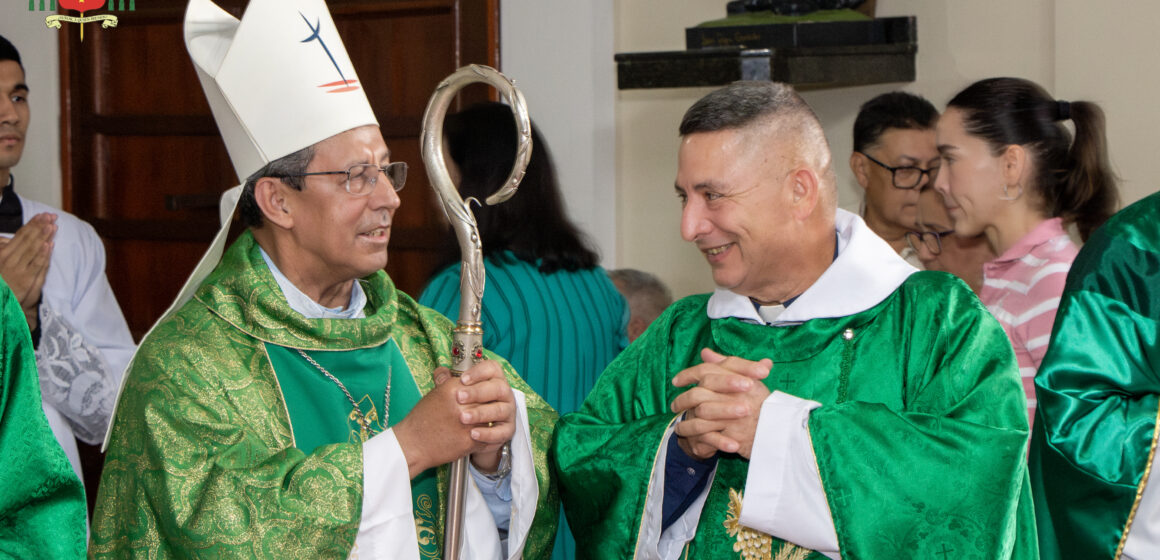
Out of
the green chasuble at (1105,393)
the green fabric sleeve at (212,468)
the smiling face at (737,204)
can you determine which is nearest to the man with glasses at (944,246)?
the green chasuble at (1105,393)

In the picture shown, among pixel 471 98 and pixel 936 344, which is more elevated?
pixel 471 98

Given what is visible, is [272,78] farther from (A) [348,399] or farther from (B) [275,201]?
(A) [348,399]

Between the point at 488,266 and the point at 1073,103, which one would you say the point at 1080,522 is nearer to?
the point at 1073,103

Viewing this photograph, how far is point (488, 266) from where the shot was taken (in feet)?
10.6

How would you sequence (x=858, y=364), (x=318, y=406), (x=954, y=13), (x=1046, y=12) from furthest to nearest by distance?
(x=954, y=13), (x=1046, y=12), (x=318, y=406), (x=858, y=364)

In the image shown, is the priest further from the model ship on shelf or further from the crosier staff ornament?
the model ship on shelf

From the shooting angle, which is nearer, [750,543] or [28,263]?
[750,543]

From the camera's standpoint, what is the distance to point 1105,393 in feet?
7.54

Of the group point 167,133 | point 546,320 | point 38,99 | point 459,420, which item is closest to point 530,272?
point 546,320

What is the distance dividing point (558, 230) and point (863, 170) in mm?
1216

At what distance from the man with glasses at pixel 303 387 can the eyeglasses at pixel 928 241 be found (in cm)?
175

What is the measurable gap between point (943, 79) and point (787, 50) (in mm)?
577

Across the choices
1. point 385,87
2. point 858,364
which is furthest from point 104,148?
point 858,364

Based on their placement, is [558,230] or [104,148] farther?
[104,148]
